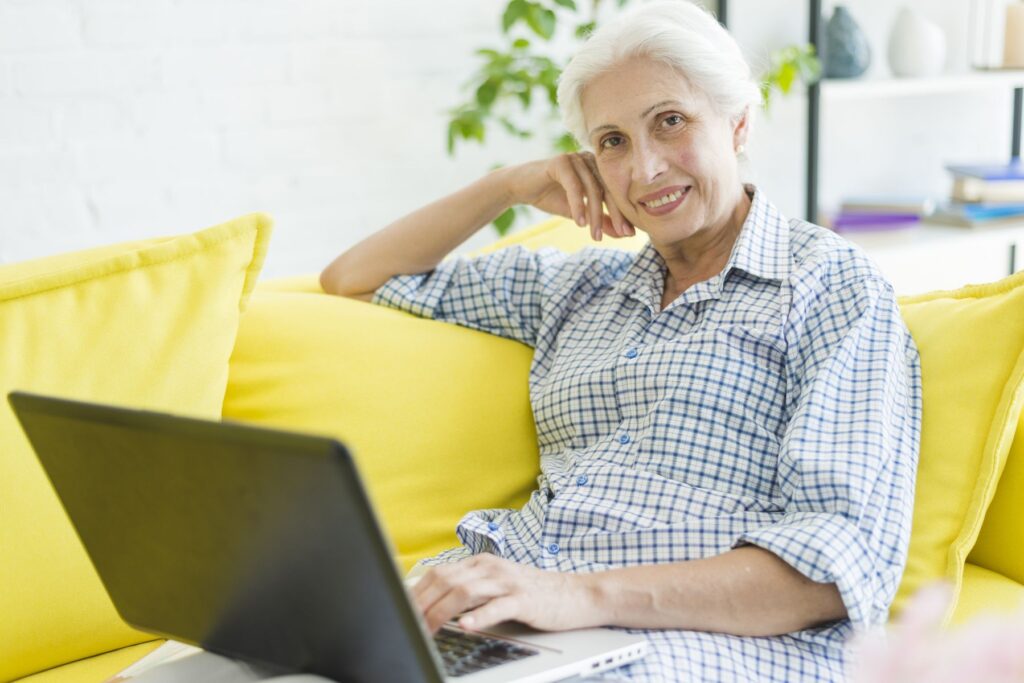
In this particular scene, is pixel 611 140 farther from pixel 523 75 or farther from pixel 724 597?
pixel 523 75

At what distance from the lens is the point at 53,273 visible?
1.43 meters

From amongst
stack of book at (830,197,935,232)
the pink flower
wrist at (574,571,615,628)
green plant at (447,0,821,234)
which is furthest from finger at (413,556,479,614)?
stack of book at (830,197,935,232)

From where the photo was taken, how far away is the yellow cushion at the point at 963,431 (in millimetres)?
1346

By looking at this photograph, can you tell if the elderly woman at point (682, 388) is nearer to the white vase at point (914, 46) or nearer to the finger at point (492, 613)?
the finger at point (492, 613)

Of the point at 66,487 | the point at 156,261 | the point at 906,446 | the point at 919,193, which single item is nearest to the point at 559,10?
the point at 919,193

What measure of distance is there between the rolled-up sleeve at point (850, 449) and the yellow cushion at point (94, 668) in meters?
0.74

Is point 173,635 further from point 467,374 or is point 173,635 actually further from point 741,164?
point 741,164

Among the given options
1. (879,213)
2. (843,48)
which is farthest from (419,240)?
(879,213)

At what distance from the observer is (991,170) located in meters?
3.27

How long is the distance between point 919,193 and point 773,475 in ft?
8.32

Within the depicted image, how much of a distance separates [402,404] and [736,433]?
46 centimetres

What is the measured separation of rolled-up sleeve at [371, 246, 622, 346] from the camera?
1726 mm

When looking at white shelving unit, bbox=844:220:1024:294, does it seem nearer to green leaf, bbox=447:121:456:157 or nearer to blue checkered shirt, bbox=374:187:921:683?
green leaf, bbox=447:121:456:157

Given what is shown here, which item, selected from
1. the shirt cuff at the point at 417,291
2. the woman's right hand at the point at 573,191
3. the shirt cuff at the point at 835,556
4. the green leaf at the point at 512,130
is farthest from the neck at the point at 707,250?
the green leaf at the point at 512,130
